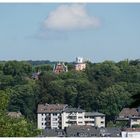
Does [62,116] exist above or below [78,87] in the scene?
below

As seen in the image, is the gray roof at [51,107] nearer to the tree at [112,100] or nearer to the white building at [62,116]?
the white building at [62,116]

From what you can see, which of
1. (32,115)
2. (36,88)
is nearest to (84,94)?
(36,88)

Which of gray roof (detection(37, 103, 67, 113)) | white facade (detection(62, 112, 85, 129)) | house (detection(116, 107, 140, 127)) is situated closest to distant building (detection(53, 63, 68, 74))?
gray roof (detection(37, 103, 67, 113))

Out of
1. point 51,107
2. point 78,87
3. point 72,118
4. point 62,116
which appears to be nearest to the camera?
point 62,116

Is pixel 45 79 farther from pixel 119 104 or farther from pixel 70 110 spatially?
pixel 119 104

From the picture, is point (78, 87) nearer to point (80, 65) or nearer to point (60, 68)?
point (80, 65)

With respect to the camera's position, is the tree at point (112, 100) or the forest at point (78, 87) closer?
the tree at point (112, 100)

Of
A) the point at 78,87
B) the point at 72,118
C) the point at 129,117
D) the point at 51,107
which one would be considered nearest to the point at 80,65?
the point at 78,87

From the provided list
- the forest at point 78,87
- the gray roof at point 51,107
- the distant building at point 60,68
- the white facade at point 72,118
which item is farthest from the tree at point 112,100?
the distant building at point 60,68

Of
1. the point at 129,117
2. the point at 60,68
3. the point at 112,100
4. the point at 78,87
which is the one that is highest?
the point at 60,68
